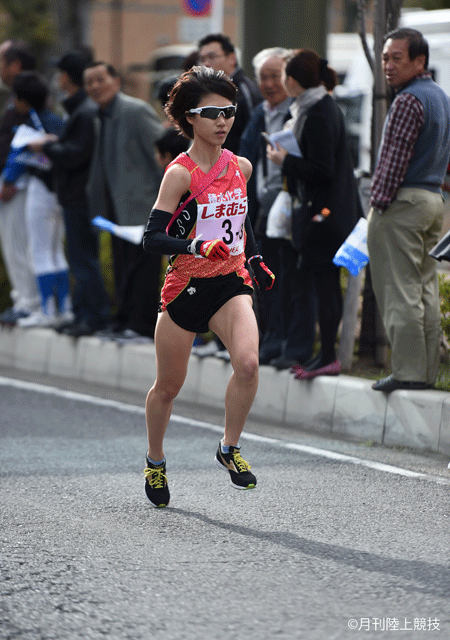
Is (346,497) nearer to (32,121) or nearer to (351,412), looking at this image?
(351,412)

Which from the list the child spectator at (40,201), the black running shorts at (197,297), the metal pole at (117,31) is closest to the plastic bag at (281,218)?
the black running shorts at (197,297)

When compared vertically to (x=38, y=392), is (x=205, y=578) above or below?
above

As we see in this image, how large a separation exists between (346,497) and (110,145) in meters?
4.68

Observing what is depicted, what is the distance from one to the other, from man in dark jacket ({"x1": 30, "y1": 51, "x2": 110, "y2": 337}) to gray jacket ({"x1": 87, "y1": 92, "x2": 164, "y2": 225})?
1.12 ft

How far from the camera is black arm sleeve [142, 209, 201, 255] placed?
187 inches

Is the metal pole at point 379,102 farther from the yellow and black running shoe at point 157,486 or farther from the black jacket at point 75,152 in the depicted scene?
the yellow and black running shoe at point 157,486

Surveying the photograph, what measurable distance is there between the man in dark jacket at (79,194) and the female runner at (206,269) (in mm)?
4466

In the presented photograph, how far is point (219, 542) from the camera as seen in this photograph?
464 centimetres

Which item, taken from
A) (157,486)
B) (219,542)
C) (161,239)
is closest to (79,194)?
(157,486)

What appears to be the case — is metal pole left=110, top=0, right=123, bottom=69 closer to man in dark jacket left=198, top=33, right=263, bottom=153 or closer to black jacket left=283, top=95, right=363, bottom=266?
man in dark jacket left=198, top=33, right=263, bottom=153

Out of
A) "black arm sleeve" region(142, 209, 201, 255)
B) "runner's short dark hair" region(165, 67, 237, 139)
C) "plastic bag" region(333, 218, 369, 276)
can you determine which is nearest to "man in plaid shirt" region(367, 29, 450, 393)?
"plastic bag" region(333, 218, 369, 276)

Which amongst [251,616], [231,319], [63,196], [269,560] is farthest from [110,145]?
[251,616]

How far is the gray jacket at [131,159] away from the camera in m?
9.12

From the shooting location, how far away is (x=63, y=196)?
9586 millimetres
